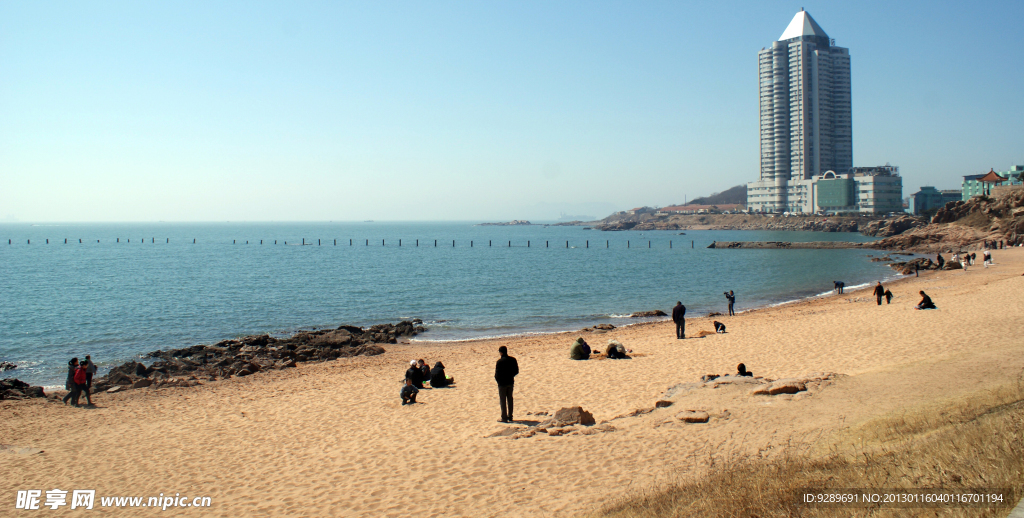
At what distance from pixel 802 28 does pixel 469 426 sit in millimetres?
209596

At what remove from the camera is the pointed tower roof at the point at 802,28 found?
183m

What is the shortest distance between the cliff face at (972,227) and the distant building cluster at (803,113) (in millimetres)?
88331

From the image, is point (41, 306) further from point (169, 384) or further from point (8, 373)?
point (169, 384)

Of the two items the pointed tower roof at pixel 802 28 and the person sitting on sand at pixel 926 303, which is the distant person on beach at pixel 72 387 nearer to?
the person sitting on sand at pixel 926 303

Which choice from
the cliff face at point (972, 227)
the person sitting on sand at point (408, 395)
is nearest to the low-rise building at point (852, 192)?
the cliff face at point (972, 227)

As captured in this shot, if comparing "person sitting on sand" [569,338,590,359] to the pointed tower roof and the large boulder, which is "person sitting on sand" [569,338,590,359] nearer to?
the large boulder

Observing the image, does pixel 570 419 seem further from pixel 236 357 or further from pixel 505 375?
pixel 236 357

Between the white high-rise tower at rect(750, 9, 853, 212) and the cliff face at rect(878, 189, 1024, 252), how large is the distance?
3684 inches

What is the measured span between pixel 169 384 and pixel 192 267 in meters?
59.5

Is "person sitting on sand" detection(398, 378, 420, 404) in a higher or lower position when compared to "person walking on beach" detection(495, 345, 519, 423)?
lower

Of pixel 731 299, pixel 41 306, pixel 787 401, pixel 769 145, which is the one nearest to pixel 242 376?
pixel 787 401

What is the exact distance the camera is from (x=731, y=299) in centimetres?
2984

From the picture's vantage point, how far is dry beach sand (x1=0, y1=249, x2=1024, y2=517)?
27.9ft

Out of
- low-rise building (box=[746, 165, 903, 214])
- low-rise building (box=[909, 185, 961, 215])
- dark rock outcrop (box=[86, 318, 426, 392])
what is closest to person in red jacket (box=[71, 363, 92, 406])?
dark rock outcrop (box=[86, 318, 426, 392])
